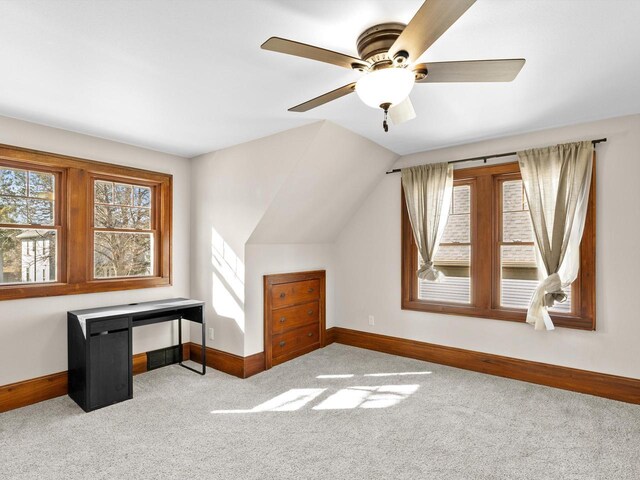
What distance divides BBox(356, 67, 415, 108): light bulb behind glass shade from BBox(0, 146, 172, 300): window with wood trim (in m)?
3.03

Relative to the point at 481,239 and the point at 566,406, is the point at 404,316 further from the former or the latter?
the point at 566,406

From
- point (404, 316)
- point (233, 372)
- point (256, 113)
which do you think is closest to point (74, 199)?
point (256, 113)

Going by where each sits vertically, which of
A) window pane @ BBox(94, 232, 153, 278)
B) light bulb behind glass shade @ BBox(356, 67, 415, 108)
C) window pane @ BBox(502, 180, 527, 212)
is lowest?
window pane @ BBox(94, 232, 153, 278)

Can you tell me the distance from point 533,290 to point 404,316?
4.57ft

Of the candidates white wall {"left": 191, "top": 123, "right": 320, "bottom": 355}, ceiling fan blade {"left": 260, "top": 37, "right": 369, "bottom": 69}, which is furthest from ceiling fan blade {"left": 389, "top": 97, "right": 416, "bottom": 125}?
white wall {"left": 191, "top": 123, "right": 320, "bottom": 355}

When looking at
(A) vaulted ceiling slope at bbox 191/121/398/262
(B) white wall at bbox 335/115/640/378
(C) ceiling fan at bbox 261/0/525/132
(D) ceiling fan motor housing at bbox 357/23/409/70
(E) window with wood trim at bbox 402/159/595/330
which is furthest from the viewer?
(E) window with wood trim at bbox 402/159/595/330

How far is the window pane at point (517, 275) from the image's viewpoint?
3.58 metres

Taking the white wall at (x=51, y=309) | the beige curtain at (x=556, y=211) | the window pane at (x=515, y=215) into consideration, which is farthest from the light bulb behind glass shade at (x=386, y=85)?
the white wall at (x=51, y=309)

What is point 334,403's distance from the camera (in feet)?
9.87

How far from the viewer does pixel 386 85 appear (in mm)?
1606

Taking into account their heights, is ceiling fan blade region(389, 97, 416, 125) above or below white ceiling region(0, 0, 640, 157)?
below

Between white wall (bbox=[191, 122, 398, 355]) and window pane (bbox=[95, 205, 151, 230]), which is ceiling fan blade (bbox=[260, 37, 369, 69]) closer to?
white wall (bbox=[191, 122, 398, 355])

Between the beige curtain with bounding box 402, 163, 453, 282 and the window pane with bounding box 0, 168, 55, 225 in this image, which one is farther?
the beige curtain with bounding box 402, 163, 453, 282

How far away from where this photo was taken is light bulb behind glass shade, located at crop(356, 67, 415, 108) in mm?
1598
